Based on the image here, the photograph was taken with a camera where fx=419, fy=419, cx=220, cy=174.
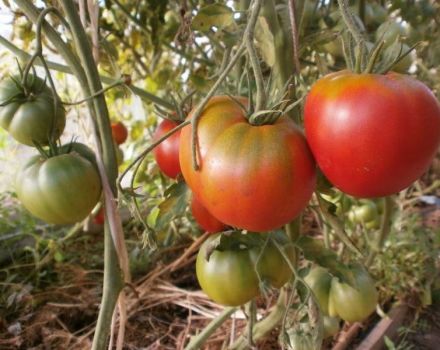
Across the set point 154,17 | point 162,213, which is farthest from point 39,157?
point 154,17

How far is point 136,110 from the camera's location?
1.87m

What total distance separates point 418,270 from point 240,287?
0.84m

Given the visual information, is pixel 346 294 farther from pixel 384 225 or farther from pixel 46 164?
pixel 46 164

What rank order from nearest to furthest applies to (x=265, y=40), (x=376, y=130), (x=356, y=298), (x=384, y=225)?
(x=376, y=130)
(x=265, y=40)
(x=356, y=298)
(x=384, y=225)

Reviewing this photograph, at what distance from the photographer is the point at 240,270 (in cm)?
55

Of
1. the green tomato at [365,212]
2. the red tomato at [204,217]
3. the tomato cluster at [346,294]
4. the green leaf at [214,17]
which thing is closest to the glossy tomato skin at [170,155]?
the red tomato at [204,217]

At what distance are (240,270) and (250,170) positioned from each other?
0.86 feet

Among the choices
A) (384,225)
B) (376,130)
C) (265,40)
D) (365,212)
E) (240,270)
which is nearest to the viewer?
(376,130)

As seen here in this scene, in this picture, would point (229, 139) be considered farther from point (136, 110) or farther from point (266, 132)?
point (136, 110)

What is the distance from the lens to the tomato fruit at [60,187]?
50 cm

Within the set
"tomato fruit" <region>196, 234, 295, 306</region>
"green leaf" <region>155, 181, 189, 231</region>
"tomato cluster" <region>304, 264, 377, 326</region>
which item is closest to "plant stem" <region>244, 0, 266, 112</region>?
"green leaf" <region>155, 181, 189, 231</region>

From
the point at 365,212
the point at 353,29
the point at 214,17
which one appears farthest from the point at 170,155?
the point at 365,212

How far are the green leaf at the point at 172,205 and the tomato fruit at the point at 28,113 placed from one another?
19 centimetres

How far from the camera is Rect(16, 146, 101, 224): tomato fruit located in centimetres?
50
